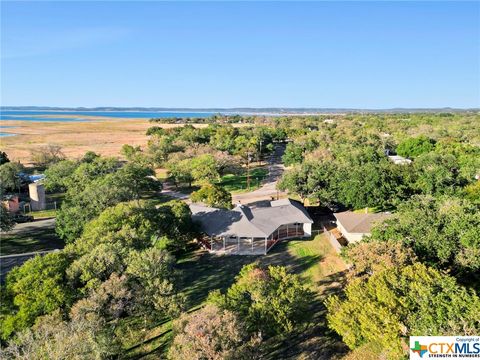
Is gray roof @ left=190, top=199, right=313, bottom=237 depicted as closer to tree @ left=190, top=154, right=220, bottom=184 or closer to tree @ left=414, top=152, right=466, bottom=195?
tree @ left=414, top=152, right=466, bottom=195

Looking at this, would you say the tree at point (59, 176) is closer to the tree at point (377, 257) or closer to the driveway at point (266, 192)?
the driveway at point (266, 192)

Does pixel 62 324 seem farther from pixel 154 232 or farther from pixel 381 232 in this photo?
pixel 381 232

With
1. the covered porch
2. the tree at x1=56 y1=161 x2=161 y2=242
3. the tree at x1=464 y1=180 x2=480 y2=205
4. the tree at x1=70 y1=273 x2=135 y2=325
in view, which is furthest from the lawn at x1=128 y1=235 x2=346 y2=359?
the tree at x1=464 y1=180 x2=480 y2=205

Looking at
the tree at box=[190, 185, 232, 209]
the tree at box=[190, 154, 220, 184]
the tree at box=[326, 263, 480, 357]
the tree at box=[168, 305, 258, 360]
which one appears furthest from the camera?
the tree at box=[190, 154, 220, 184]

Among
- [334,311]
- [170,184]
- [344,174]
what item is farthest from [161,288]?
[170,184]

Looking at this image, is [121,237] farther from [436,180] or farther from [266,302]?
[436,180]

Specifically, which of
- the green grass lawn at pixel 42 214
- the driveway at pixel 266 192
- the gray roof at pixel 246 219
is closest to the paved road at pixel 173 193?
the driveway at pixel 266 192
